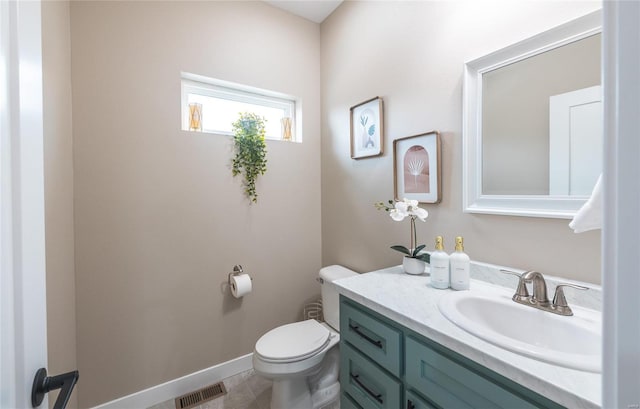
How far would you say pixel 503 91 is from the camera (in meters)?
1.15

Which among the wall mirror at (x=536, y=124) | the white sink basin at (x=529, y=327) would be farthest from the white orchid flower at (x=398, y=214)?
the white sink basin at (x=529, y=327)

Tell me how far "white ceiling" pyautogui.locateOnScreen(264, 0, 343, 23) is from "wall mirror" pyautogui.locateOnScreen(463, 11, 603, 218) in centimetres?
134

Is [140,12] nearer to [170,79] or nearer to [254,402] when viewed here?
[170,79]

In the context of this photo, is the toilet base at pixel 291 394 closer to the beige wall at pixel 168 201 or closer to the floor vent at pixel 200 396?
the floor vent at pixel 200 396

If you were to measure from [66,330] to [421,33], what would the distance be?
2.35 meters

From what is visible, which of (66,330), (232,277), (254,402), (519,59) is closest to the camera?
(519,59)

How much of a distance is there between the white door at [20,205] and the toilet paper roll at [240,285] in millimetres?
1276

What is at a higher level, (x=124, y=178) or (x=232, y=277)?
(x=124, y=178)

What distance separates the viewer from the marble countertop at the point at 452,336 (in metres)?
0.57

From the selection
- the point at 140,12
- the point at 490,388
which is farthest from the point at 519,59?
the point at 140,12

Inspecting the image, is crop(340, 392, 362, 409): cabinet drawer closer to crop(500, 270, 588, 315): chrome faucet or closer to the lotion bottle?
the lotion bottle

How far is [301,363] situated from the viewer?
4.59ft

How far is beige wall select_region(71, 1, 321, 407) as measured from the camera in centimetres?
147

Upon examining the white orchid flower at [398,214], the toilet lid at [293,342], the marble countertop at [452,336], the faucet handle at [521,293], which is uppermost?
the white orchid flower at [398,214]
